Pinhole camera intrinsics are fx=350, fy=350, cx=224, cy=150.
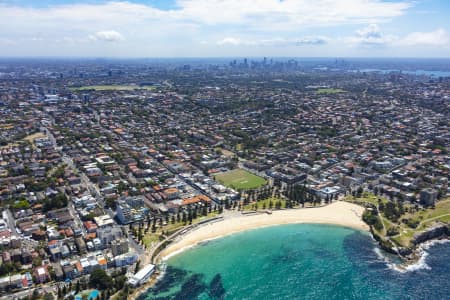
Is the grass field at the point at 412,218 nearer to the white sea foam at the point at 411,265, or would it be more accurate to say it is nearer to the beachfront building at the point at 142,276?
the white sea foam at the point at 411,265

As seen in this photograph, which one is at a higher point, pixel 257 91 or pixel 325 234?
pixel 257 91

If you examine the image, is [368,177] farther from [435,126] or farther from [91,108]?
[91,108]

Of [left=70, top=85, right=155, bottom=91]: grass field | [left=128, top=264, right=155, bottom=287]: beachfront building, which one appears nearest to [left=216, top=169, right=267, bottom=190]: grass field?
[left=128, top=264, right=155, bottom=287]: beachfront building

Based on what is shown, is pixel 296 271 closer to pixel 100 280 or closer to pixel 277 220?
pixel 277 220

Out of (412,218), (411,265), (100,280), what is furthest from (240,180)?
(100,280)

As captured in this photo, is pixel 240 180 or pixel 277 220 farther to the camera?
pixel 240 180

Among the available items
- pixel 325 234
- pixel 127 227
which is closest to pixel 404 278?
pixel 325 234

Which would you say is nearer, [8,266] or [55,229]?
[8,266]
